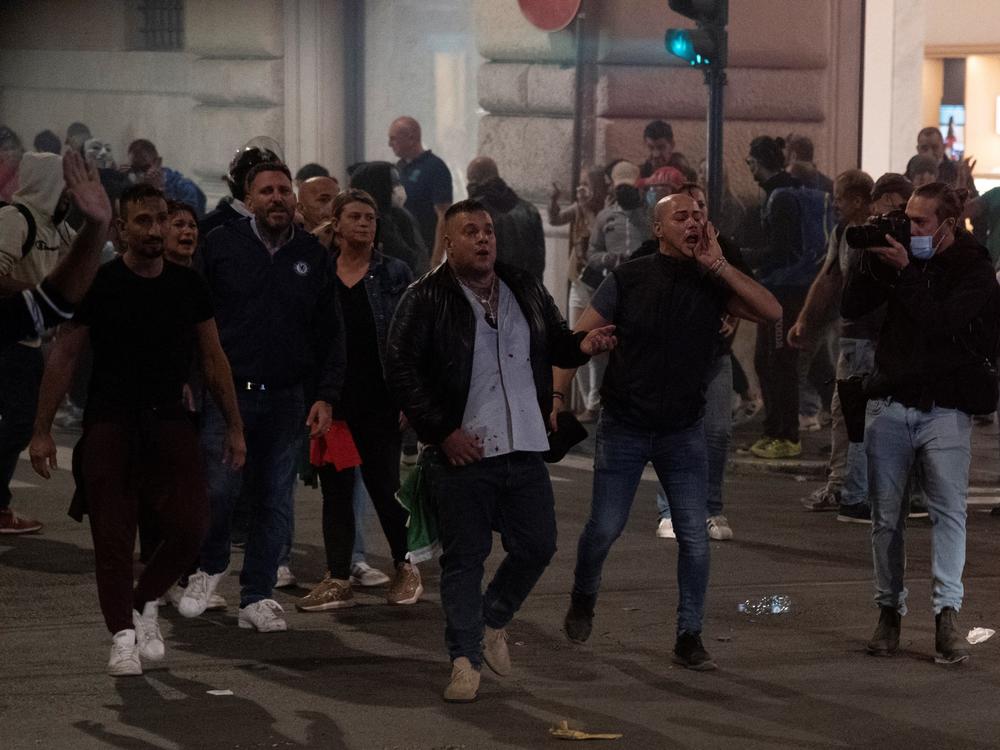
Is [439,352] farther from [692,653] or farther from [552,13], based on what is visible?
[552,13]

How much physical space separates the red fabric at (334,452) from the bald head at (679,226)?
1795 mm

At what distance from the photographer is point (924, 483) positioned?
7.93 m

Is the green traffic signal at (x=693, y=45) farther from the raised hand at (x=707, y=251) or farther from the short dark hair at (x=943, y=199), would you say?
the raised hand at (x=707, y=251)

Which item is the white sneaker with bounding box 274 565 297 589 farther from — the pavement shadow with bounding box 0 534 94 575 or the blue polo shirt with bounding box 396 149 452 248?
the blue polo shirt with bounding box 396 149 452 248

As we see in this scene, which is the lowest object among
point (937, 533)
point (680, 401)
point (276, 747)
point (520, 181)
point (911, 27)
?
point (276, 747)

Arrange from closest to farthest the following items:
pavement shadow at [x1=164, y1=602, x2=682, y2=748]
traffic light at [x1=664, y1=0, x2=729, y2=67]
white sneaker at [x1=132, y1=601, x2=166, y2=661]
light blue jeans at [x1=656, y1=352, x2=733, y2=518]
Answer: pavement shadow at [x1=164, y1=602, x2=682, y2=748] → white sneaker at [x1=132, y1=601, x2=166, y2=661] → light blue jeans at [x1=656, y1=352, x2=733, y2=518] → traffic light at [x1=664, y1=0, x2=729, y2=67]

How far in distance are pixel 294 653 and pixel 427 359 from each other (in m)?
1.42

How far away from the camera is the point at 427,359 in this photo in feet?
23.8

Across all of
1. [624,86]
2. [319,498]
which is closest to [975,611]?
[319,498]

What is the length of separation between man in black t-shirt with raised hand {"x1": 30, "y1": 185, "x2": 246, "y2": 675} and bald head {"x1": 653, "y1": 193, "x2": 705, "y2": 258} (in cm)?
173

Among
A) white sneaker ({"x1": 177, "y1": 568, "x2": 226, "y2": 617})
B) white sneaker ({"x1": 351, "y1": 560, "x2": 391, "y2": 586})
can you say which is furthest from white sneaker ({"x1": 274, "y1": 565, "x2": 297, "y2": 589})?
white sneaker ({"x1": 177, "y1": 568, "x2": 226, "y2": 617})

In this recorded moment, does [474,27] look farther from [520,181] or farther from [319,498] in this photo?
[319,498]

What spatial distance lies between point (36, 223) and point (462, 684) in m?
3.55

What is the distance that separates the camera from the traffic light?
13914mm
